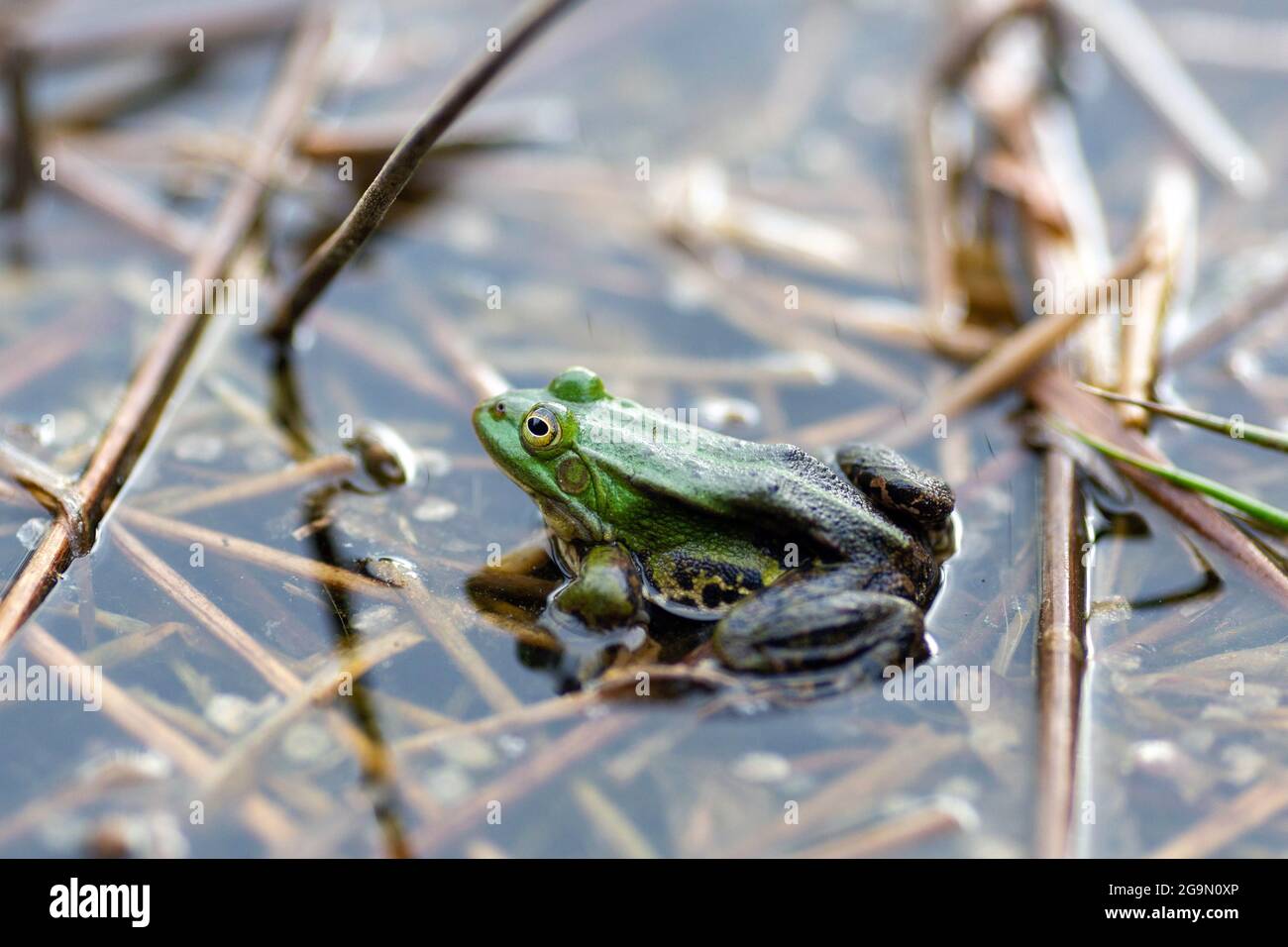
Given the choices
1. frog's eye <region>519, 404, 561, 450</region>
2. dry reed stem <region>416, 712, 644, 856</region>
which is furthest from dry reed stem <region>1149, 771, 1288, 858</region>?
frog's eye <region>519, 404, 561, 450</region>

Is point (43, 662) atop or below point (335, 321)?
below

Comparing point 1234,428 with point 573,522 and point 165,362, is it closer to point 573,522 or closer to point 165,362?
point 573,522

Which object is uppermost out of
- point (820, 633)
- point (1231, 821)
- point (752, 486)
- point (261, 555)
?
point (752, 486)

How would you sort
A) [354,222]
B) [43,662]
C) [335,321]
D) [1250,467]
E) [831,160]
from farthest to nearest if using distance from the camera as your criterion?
1. [831,160]
2. [335,321]
3. [1250,467]
4. [354,222]
5. [43,662]

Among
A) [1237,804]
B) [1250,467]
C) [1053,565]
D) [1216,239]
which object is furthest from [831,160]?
[1237,804]

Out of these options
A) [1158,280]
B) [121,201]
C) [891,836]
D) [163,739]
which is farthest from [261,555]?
[1158,280]

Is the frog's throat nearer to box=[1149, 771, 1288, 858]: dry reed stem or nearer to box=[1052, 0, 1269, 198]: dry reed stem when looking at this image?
box=[1149, 771, 1288, 858]: dry reed stem

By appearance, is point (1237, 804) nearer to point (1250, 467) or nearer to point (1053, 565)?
point (1053, 565)
